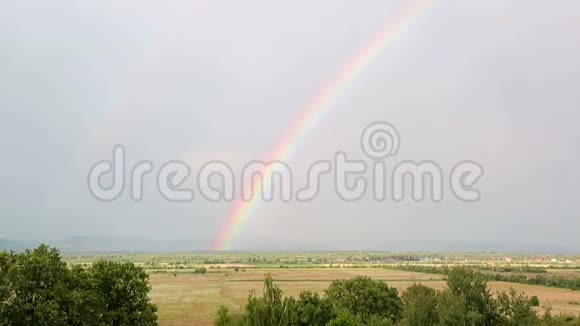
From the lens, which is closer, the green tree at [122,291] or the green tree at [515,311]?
the green tree at [122,291]

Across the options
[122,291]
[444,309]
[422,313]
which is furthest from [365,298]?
[122,291]

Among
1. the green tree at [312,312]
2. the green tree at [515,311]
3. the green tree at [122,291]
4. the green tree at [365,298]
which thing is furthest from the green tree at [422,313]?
the green tree at [122,291]

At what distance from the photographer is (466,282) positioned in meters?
47.2

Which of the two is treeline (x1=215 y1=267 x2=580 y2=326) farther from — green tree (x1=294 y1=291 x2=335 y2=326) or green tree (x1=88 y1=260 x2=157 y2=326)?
green tree (x1=88 y1=260 x2=157 y2=326)

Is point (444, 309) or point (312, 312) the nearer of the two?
point (444, 309)

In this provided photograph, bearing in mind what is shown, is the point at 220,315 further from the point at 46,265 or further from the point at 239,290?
the point at 239,290

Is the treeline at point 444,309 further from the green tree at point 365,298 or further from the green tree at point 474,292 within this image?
the green tree at point 365,298

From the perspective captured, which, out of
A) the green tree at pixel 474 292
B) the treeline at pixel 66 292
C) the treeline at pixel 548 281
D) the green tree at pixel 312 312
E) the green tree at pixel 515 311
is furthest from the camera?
the treeline at pixel 548 281

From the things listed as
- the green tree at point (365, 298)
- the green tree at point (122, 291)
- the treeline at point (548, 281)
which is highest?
the green tree at point (122, 291)

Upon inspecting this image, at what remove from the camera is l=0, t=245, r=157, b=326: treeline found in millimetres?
36656

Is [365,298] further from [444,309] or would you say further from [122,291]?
[122,291]

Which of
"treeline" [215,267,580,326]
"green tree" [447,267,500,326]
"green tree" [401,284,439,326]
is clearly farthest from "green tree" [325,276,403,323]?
"green tree" [447,267,500,326]

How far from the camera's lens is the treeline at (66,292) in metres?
36.7

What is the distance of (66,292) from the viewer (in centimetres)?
3866
